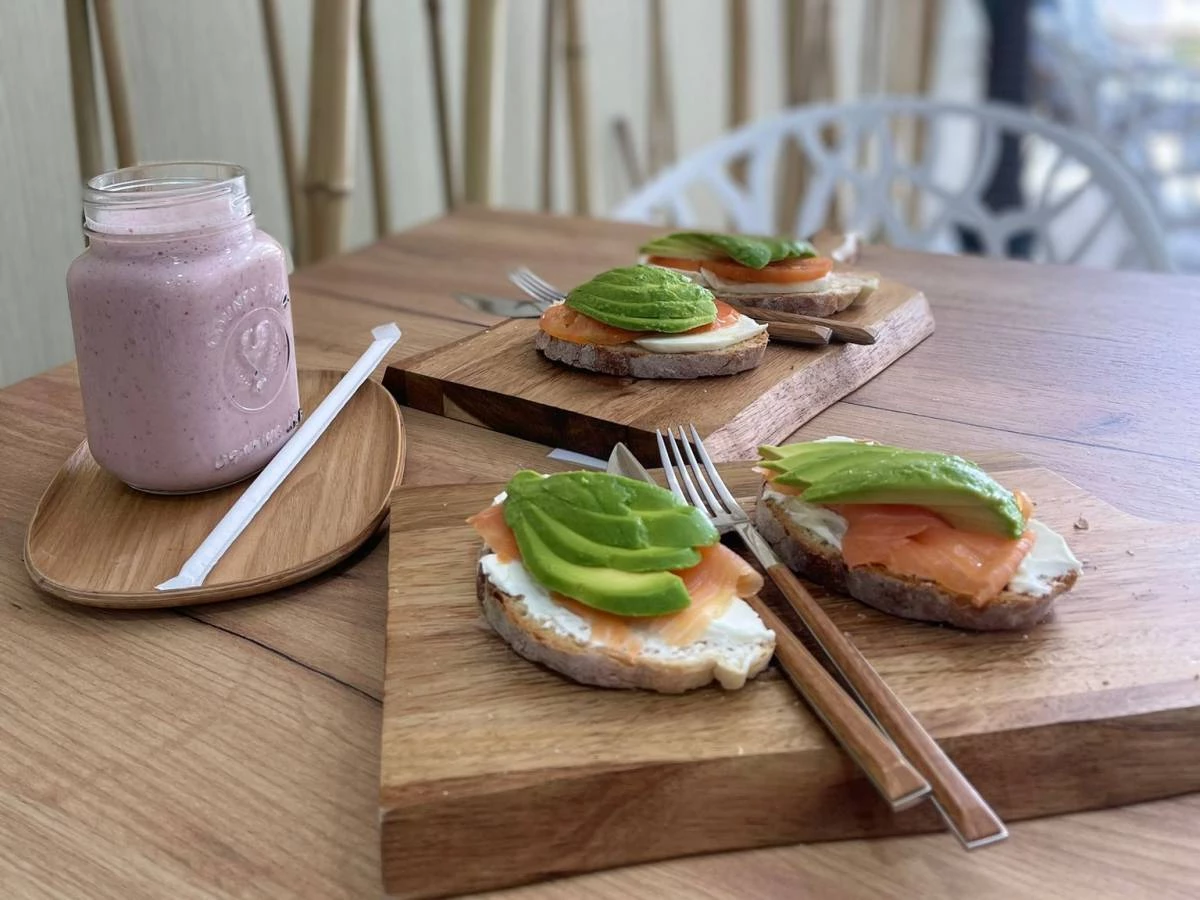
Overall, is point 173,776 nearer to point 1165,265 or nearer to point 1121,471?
point 1121,471

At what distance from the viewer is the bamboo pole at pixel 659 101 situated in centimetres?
238

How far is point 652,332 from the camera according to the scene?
3.02 ft

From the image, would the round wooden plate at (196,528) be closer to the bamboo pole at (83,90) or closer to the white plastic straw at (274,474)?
the white plastic straw at (274,474)

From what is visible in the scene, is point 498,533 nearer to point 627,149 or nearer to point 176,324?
point 176,324

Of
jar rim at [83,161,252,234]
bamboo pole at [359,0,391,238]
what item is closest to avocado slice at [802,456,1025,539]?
jar rim at [83,161,252,234]

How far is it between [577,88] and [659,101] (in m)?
0.47

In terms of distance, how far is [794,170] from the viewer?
2672 millimetres

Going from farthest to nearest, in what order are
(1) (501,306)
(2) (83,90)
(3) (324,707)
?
1. (2) (83,90)
2. (1) (501,306)
3. (3) (324,707)

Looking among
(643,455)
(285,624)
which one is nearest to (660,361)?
(643,455)

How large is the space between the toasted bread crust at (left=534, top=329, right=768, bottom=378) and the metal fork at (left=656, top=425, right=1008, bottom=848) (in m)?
0.20

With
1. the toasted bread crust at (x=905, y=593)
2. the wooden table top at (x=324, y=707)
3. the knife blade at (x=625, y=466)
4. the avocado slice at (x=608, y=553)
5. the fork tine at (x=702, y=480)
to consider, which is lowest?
the wooden table top at (x=324, y=707)

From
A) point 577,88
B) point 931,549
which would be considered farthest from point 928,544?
point 577,88

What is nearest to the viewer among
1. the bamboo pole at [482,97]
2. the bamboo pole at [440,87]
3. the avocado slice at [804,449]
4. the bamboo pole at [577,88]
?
the avocado slice at [804,449]

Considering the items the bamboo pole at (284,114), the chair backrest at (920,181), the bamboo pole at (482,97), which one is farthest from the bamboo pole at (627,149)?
the bamboo pole at (284,114)
